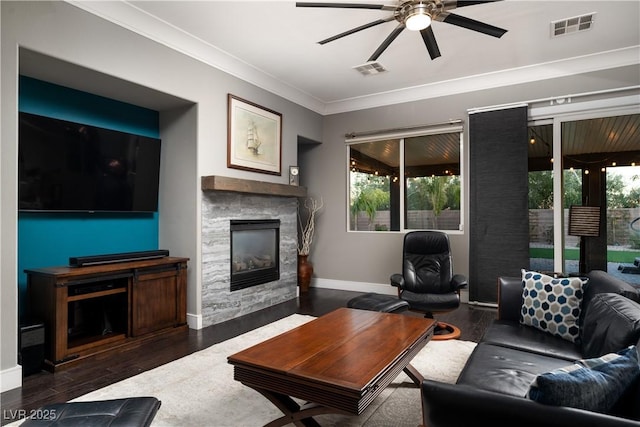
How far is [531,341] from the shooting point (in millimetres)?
2352

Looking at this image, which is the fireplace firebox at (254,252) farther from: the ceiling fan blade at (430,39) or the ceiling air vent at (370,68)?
the ceiling fan blade at (430,39)

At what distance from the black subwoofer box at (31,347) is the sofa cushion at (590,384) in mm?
3190

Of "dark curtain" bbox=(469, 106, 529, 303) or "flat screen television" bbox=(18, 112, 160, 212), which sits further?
"dark curtain" bbox=(469, 106, 529, 303)

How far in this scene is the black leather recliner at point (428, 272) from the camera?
148 inches

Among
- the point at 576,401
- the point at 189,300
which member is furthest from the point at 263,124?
the point at 576,401

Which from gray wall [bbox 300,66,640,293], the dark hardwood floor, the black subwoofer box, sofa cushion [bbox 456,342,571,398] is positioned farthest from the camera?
gray wall [bbox 300,66,640,293]

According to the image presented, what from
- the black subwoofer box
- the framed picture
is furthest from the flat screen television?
the black subwoofer box

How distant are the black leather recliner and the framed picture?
2054 mm

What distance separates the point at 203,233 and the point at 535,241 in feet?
13.2

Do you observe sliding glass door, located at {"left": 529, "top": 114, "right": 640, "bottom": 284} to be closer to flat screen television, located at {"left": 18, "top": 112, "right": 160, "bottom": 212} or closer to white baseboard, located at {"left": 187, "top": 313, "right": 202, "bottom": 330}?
white baseboard, located at {"left": 187, "top": 313, "right": 202, "bottom": 330}

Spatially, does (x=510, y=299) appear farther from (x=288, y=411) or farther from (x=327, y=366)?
(x=288, y=411)

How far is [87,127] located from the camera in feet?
11.2

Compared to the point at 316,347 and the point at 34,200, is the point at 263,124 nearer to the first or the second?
the point at 34,200

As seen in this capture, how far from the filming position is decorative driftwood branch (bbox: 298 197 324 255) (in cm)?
597
